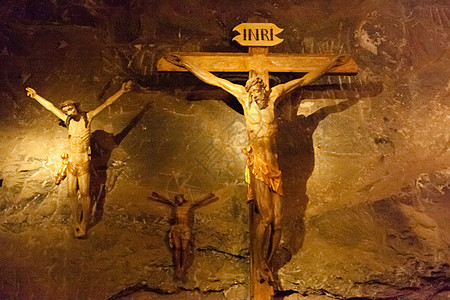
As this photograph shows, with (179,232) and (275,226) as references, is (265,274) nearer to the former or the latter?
(275,226)

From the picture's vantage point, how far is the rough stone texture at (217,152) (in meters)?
3.85

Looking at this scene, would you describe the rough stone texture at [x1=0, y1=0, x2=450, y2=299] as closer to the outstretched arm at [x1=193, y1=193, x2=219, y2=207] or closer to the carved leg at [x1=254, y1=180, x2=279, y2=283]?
the outstretched arm at [x1=193, y1=193, x2=219, y2=207]

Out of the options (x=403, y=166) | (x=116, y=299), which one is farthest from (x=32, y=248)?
(x=403, y=166)

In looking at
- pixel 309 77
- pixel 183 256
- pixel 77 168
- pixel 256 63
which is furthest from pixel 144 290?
pixel 309 77

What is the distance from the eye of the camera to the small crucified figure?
3.82 metres

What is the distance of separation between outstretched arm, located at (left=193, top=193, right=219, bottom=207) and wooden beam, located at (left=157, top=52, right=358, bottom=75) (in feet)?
3.43

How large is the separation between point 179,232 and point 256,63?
152cm

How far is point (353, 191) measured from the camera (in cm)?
414

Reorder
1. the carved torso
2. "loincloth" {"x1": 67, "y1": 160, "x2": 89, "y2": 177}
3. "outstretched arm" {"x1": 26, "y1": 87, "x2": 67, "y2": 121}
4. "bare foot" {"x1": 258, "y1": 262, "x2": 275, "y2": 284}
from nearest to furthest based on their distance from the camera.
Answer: "bare foot" {"x1": 258, "y1": 262, "x2": 275, "y2": 284}, the carved torso, "loincloth" {"x1": 67, "y1": 160, "x2": 89, "y2": 177}, "outstretched arm" {"x1": 26, "y1": 87, "x2": 67, "y2": 121}

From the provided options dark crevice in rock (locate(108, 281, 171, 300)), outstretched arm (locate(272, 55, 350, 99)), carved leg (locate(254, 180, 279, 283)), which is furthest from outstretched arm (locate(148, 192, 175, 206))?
outstretched arm (locate(272, 55, 350, 99))

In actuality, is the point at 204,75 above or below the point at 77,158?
above

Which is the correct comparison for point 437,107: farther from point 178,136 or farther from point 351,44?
point 178,136

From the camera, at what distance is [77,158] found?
3814 mm

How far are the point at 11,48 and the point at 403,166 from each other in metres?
3.65
